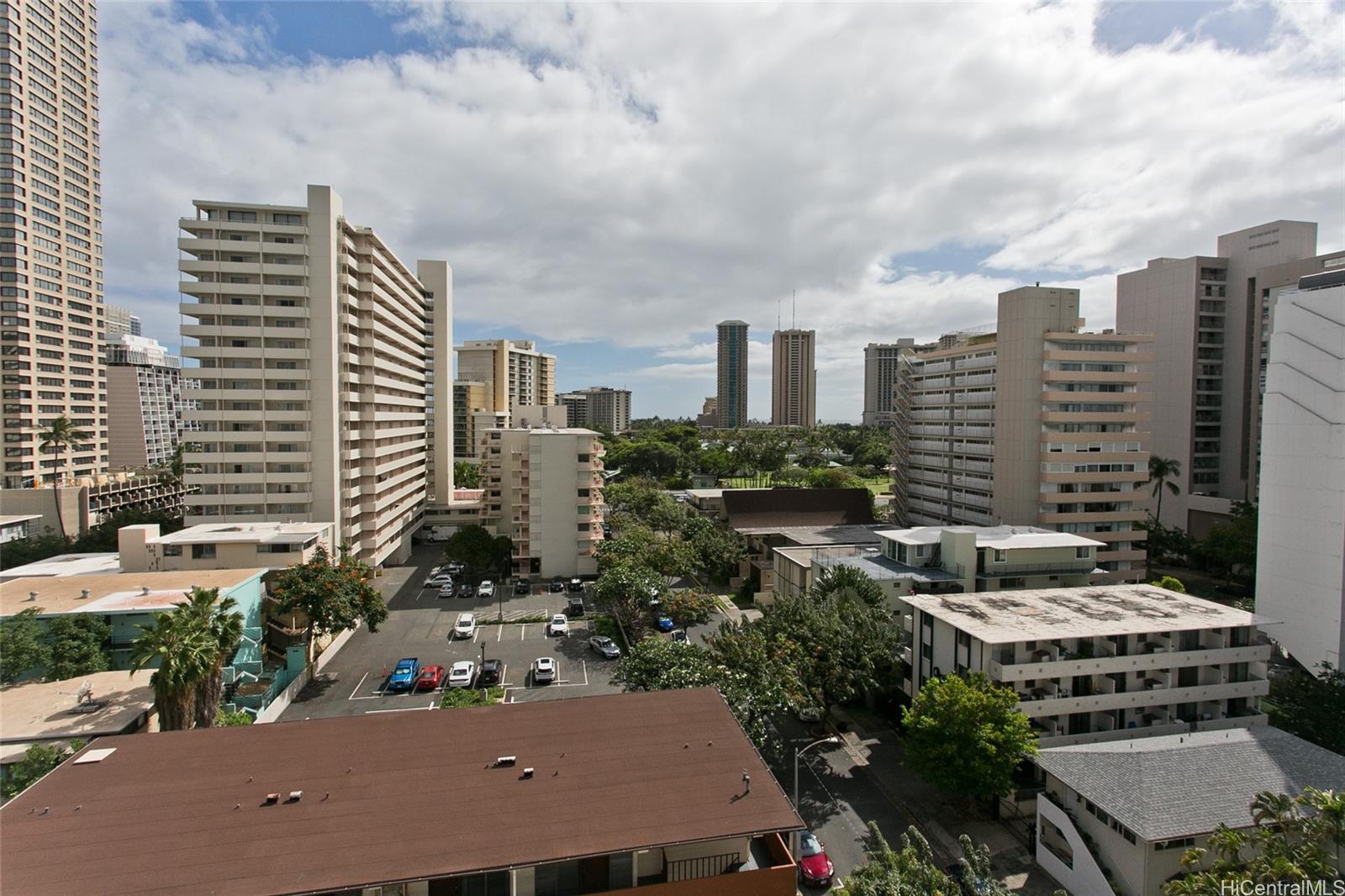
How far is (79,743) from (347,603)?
14.5 m

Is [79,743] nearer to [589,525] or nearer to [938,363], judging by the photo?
[589,525]

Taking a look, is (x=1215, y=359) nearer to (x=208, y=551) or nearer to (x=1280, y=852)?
(x=1280, y=852)

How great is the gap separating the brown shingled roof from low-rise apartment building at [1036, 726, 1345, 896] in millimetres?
13019

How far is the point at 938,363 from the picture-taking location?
232ft

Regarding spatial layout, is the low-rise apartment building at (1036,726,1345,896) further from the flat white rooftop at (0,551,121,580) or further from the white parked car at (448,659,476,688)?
the flat white rooftop at (0,551,121,580)

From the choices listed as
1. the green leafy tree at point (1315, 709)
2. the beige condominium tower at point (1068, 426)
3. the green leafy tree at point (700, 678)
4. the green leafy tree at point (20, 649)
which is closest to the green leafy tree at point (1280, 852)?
the green leafy tree at point (700, 678)

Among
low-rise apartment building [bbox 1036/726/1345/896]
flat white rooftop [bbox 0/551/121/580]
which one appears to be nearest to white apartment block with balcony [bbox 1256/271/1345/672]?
low-rise apartment building [bbox 1036/726/1345/896]

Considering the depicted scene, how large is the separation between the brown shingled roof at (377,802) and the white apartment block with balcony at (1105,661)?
613 inches

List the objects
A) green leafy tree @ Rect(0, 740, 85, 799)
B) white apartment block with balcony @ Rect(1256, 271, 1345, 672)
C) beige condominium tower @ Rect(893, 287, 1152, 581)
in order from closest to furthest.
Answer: green leafy tree @ Rect(0, 740, 85, 799) < white apartment block with balcony @ Rect(1256, 271, 1345, 672) < beige condominium tower @ Rect(893, 287, 1152, 581)

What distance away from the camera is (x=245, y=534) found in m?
44.0

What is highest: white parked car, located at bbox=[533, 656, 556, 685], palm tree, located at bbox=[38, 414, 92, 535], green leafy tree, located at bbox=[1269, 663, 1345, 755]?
palm tree, located at bbox=[38, 414, 92, 535]

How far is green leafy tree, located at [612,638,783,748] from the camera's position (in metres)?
25.6

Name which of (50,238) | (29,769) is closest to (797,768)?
(29,769)

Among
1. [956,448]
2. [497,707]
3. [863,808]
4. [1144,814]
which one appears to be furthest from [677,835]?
[956,448]
